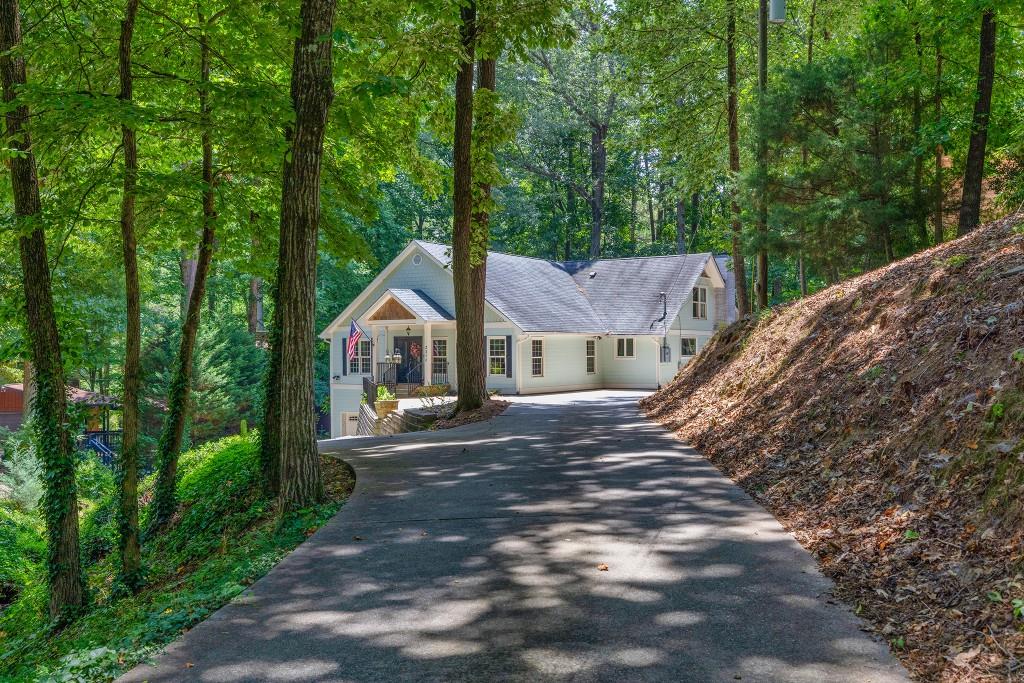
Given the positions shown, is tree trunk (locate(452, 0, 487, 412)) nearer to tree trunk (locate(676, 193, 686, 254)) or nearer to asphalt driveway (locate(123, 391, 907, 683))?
asphalt driveway (locate(123, 391, 907, 683))

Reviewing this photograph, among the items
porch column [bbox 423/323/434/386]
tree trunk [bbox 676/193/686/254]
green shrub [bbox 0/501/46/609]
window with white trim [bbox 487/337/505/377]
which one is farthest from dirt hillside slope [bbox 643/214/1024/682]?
tree trunk [bbox 676/193/686/254]

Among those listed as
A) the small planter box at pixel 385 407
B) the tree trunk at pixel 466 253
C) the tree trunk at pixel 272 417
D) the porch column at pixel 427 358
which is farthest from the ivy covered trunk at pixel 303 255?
the porch column at pixel 427 358

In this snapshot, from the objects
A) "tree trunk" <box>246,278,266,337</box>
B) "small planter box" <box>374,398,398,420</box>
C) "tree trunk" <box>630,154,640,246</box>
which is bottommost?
"small planter box" <box>374,398,398,420</box>

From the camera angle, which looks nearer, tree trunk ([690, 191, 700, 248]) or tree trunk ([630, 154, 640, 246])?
tree trunk ([690, 191, 700, 248])

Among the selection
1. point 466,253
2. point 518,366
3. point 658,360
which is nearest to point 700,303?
point 658,360

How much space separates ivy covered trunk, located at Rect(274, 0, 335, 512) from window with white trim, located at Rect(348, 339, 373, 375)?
2384 centimetres

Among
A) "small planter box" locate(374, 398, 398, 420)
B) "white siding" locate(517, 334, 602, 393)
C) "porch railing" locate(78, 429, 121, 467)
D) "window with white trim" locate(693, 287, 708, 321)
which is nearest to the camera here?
"small planter box" locate(374, 398, 398, 420)

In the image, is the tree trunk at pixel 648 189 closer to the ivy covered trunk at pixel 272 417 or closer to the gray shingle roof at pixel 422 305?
the gray shingle roof at pixel 422 305

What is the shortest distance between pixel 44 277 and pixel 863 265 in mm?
13281

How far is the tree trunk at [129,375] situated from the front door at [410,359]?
2065 cm

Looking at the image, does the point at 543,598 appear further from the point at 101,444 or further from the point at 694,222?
the point at 694,222

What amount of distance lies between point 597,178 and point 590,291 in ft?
41.2

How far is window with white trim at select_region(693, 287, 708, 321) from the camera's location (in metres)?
34.7

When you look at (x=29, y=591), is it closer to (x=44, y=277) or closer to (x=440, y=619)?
(x=44, y=277)
